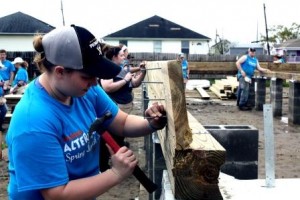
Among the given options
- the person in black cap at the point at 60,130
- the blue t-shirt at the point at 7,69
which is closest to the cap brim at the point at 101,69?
the person in black cap at the point at 60,130

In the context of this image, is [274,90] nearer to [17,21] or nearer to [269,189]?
[269,189]

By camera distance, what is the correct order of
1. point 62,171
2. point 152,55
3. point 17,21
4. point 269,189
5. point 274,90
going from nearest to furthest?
1. point 62,171
2. point 269,189
3. point 274,90
4. point 152,55
5. point 17,21

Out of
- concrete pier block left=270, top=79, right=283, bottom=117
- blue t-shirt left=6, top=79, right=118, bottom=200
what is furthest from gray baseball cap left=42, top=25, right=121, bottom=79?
concrete pier block left=270, top=79, right=283, bottom=117

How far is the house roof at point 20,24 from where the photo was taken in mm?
50438

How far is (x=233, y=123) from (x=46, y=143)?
11.3 m

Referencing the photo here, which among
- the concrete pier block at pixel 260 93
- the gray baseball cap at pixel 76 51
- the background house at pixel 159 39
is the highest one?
the background house at pixel 159 39

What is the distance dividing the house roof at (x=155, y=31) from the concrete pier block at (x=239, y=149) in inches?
1917

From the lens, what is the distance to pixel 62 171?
83.0 inches

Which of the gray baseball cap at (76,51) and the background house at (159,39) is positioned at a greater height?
the background house at (159,39)

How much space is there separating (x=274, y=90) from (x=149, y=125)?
11.8 metres

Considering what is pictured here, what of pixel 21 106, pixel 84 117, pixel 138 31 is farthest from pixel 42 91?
pixel 138 31

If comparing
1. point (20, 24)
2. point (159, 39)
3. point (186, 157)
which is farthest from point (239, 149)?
point (20, 24)

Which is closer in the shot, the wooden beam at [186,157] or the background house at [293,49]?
the wooden beam at [186,157]

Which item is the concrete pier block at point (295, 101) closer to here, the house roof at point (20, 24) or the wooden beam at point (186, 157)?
the wooden beam at point (186, 157)
